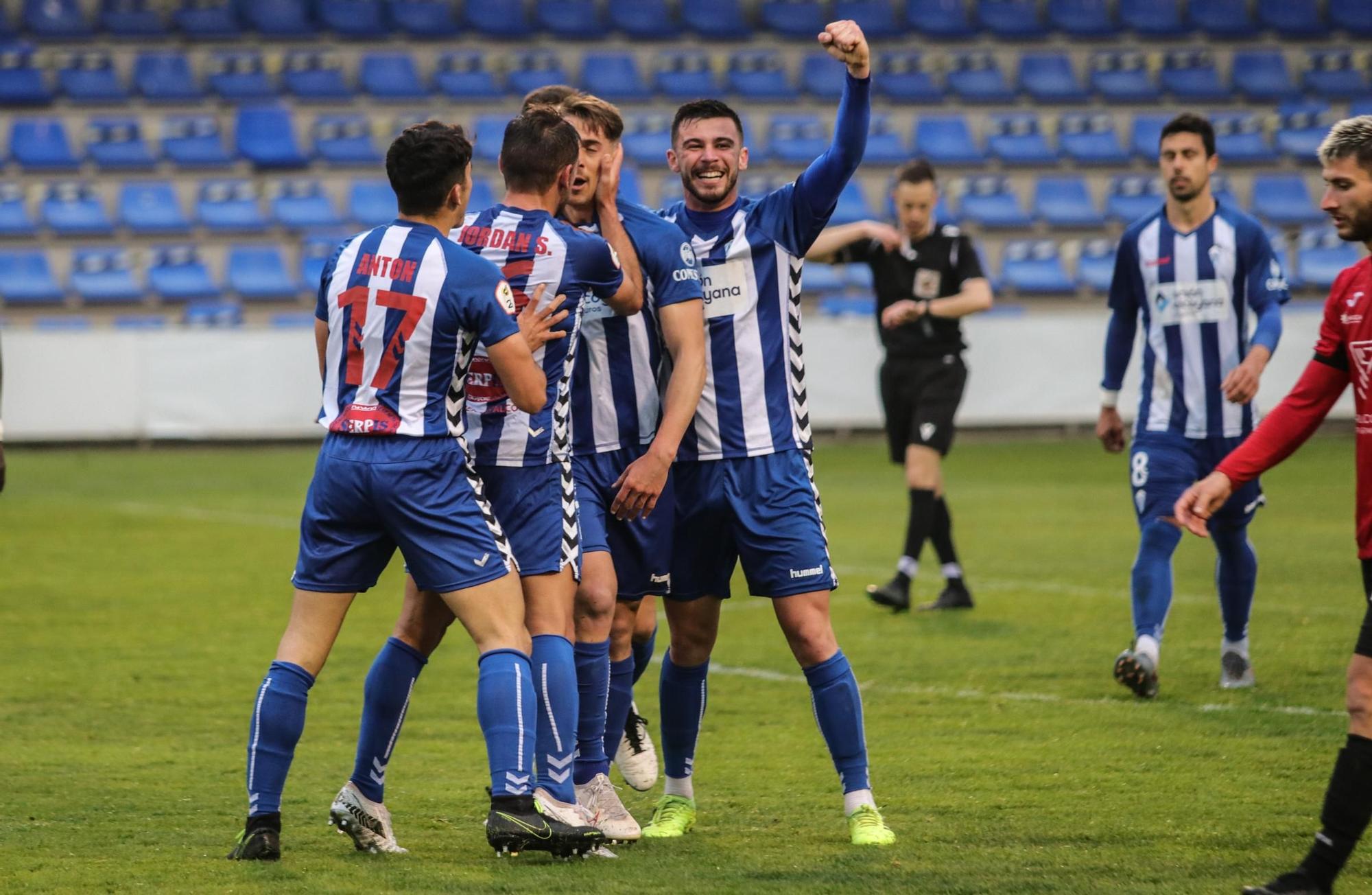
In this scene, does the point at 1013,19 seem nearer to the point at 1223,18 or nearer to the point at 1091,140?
the point at 1091,140

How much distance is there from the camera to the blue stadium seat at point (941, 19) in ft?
86.8

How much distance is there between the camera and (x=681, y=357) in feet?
15.6

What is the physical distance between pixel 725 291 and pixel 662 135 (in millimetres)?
19349

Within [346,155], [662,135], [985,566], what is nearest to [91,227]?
[346,155]

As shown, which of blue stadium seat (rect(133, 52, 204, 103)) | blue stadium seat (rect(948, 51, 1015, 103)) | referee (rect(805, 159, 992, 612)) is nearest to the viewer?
referee (rect(805, 159, 992, 612))

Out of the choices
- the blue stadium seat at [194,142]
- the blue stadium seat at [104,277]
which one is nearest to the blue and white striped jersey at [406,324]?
the blue stadium seat at [104,277]

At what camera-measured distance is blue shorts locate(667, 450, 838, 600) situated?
486 cm

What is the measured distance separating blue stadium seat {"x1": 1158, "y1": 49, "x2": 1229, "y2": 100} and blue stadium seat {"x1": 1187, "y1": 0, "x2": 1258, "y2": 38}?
0.75m

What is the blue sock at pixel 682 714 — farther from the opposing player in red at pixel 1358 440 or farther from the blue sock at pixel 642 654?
the opposing player in red at pixel 1358 440

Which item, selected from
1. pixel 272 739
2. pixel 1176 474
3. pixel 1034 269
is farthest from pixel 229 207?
pixel 272 739

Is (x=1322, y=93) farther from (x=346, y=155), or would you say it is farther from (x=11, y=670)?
(x=11, y=670)

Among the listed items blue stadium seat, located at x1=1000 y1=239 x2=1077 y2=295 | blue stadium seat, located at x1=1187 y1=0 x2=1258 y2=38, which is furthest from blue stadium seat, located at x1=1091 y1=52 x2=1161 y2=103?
blue stadium seat, located at x1=1000 y1=239 x2=1077 y2=295

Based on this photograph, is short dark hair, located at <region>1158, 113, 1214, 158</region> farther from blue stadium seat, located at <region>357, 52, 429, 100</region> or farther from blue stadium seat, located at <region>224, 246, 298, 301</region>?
blue stadium seat, located at <region>357, 52, 429, 100</region>

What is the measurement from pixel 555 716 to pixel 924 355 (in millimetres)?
5884
